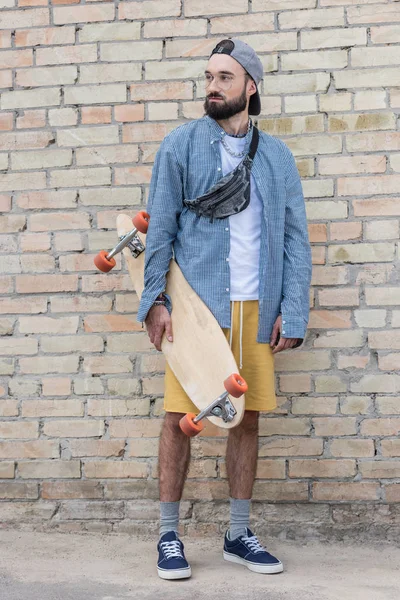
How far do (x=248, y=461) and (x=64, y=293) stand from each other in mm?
1099

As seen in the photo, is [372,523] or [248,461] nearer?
[248,461]

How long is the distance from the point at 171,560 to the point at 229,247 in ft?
3.82

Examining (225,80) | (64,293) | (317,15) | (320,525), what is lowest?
(320,525)

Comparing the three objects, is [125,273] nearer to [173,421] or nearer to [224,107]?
[173,421]

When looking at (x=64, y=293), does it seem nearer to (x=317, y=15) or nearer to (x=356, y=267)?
(x=356, y=267)

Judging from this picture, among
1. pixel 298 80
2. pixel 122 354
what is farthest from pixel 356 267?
pixel 122 354

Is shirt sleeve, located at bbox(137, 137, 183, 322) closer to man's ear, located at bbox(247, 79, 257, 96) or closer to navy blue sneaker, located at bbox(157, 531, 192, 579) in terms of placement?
man's ear, located at bbox(247, 79, 257, 96)

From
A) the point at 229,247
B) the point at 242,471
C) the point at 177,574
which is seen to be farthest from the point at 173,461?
the point at 229,247

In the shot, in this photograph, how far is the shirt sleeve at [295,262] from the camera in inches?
120

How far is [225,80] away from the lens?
9.93 ft

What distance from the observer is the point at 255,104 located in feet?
10.7

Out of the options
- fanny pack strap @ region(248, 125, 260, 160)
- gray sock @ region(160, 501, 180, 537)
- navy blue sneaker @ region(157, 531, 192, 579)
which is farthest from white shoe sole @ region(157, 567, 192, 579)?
fanny pack strap @ region(248, 125, 260, 160)

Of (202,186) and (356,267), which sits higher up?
(202,186)

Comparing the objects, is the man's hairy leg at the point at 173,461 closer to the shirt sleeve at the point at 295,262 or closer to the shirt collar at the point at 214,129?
the shirt sleeve at the point at 295,262
